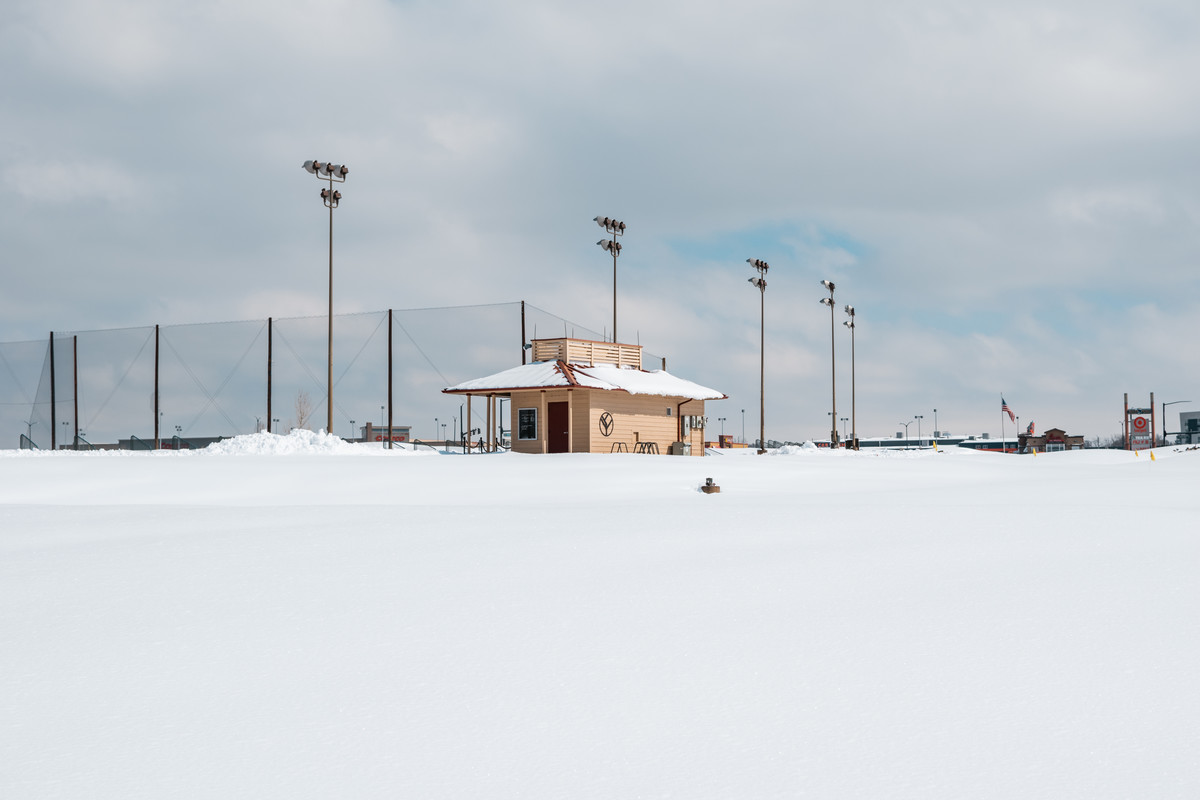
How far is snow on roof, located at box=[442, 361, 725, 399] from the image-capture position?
36250mm

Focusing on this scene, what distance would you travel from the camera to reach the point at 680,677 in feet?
17.5

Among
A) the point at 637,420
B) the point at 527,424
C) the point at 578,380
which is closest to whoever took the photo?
the point at 578,380

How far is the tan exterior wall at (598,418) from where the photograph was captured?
36.2 metres

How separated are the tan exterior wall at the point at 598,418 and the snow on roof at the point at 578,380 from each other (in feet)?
1.54

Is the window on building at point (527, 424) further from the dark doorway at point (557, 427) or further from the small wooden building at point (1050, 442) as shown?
the small wooden building at point (1050, 442)

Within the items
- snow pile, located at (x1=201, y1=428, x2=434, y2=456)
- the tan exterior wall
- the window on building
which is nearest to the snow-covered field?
snow pile, located at (x1=201, y1=428, x2=434, y2=456)

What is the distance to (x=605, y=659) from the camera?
5.69 metres

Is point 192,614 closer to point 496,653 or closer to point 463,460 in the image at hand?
point 496,653

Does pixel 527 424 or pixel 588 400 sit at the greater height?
pixel 588 400

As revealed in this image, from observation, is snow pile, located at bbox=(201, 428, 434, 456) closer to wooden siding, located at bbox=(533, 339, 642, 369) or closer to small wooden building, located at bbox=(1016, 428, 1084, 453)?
wooden siding, located at bbox=(533, 339, 642, 369)

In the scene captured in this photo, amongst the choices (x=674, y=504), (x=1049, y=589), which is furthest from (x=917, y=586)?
(x=674, y=504)

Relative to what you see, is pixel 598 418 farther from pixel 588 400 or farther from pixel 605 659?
pixel 605 659

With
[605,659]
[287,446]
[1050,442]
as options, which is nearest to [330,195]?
[287,446]

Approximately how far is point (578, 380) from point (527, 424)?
278 cm
